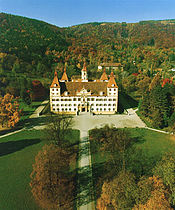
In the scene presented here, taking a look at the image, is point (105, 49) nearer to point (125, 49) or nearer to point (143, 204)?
point (125, 49)

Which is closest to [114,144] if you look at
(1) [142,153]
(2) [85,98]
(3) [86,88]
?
(1) [142,153]

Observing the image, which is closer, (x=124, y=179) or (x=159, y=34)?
(x=124, y=179)

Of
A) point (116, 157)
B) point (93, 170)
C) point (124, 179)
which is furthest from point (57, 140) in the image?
point (124, 179)

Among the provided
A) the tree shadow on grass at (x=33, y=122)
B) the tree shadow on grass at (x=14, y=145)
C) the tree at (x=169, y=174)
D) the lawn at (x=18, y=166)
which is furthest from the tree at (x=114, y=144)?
the tree shadow on grass at (x=33, y=122)

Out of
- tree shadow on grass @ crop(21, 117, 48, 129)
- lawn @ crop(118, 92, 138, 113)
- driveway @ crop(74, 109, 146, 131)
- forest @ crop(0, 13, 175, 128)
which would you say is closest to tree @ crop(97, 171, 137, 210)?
driveway @ crop(74, 109, 146, 131)

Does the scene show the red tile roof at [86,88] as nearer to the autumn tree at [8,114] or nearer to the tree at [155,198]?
the autumn tree at [8,114]

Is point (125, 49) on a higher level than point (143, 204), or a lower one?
higher
